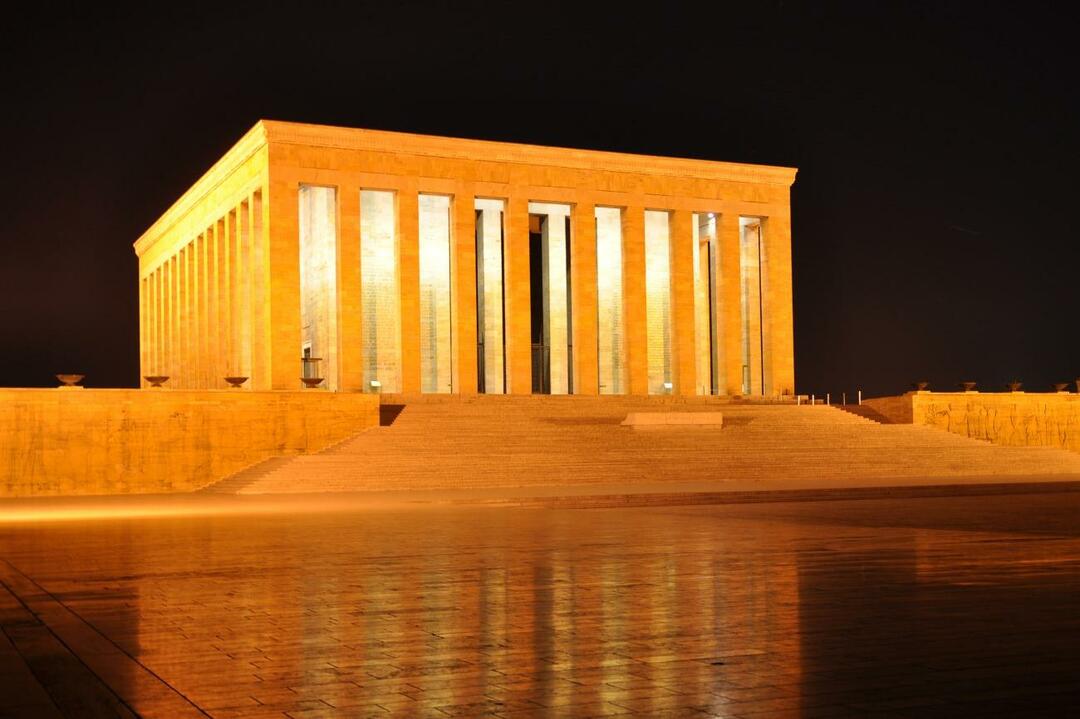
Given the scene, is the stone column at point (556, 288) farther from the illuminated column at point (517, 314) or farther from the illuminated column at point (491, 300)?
the illuminated column at point (517, 314)

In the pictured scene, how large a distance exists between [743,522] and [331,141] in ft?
75.2

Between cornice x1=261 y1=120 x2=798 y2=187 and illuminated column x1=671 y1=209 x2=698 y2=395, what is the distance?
78.6 inches

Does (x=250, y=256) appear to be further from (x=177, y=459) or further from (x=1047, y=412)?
(x=1047, y=412)

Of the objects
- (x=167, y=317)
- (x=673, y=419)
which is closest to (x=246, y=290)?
(x=167, y=317)

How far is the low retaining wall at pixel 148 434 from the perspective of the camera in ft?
83.7

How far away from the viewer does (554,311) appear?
39.9 meters

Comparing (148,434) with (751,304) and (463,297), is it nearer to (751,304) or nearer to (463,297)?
(463,297)

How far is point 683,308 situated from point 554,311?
168 inches

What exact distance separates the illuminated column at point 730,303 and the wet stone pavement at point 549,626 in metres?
26.7

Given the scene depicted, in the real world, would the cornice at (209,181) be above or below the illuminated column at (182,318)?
above

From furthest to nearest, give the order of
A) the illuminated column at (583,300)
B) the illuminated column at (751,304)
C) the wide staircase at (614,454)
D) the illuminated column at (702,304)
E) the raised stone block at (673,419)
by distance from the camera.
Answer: the illuminated column at (702,304) → the illuminated column at (751,304) → the illuminated column at (583,300) → the raised stone block at (673,419) → the wide staircase at (614,454)

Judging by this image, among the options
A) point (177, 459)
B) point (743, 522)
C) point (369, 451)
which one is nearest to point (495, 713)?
point (743, 522)

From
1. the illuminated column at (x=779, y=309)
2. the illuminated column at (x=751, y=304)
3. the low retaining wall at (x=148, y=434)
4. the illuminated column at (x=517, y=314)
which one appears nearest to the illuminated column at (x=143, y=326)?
the illuminated column at (x=517, y=314)

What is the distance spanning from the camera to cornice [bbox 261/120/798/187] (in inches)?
1344
